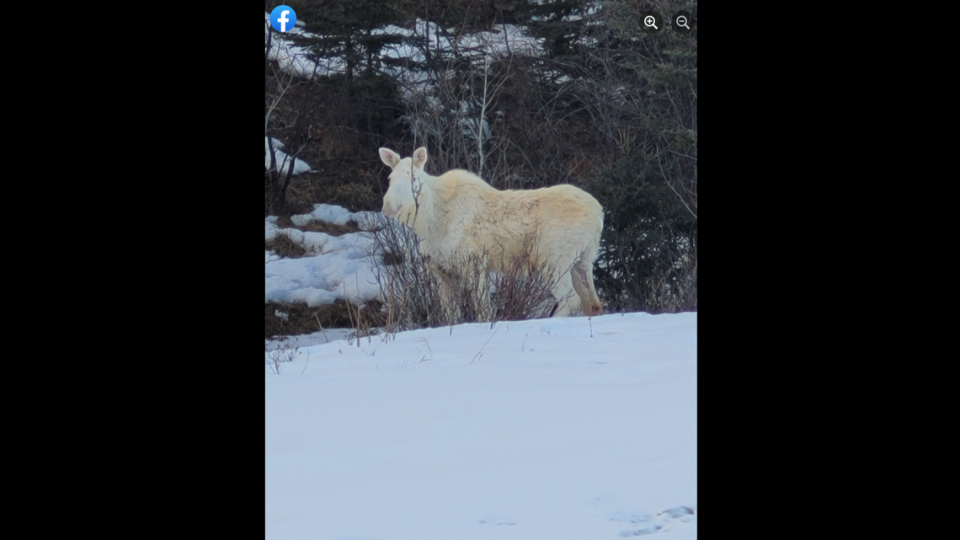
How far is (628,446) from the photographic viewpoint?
1.90 metres

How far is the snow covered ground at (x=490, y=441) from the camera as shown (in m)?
1.62

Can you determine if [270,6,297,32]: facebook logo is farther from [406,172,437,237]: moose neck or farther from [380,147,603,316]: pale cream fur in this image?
[406,172,437,237]: moose neck

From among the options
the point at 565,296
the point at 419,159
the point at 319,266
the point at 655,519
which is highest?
the point at 419,159

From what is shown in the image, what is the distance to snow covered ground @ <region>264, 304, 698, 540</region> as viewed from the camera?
5.32 ft

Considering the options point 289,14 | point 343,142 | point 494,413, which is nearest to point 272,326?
point 343,142

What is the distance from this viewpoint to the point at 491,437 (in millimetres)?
1959

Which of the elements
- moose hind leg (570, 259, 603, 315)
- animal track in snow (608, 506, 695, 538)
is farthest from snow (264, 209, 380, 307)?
animal track in snow (608, 506, 695, 538)

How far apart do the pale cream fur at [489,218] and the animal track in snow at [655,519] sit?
465cm

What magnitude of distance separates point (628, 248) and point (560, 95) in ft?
7.17

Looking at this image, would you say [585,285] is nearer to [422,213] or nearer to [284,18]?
[422,213]

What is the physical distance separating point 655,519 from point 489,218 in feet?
16.4

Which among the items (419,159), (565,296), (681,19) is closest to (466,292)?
(565,296)

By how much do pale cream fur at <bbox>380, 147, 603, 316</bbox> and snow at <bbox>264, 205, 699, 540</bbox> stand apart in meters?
3.23

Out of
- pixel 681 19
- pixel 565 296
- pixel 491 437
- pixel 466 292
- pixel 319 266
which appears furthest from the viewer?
pixel 319 266
